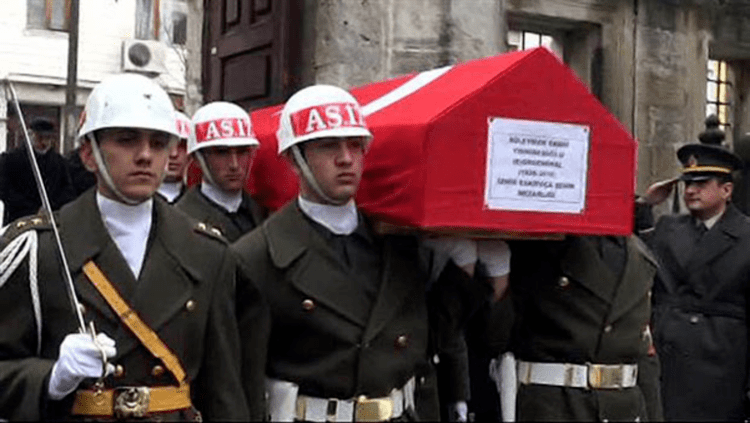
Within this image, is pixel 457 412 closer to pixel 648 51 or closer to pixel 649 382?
pixel 649 382

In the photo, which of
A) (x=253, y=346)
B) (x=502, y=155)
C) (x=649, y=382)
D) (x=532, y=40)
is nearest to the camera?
(x=253, y=346)

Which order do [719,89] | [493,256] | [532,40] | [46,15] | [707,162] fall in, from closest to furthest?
[493,256], [707,162], [532,40], [719,89], [46,15]

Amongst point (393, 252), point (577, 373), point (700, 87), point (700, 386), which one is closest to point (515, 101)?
point (393, 252)

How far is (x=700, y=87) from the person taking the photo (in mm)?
10578

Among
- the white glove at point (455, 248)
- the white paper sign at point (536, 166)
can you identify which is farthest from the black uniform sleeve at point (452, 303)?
the white paper sign at point (536, 166)

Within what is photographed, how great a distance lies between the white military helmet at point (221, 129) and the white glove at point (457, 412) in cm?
177

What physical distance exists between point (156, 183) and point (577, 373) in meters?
2.02

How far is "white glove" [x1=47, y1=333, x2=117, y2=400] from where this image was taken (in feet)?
11.3

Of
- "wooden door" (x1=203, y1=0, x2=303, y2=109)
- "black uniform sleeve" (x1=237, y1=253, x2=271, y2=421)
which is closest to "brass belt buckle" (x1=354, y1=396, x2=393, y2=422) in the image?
"black uniform sleeve" (x1=237, y1=253, x2=271, y2=421)

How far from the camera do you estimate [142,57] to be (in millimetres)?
25547

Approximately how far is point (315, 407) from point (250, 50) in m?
4.49

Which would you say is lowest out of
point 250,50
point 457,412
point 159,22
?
Answer: point 457,412

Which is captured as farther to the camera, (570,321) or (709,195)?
(709,195)

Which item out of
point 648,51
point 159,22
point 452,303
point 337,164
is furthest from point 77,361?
point 159,22
